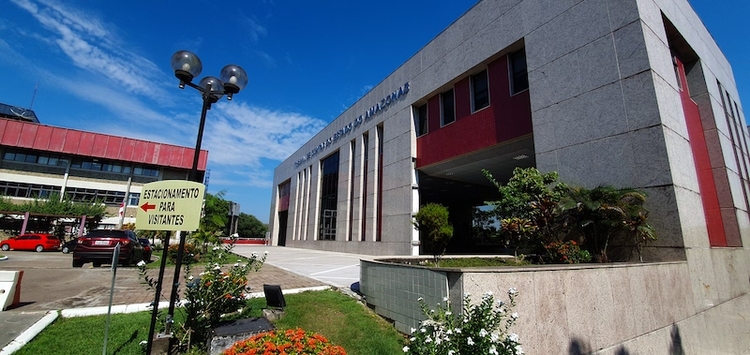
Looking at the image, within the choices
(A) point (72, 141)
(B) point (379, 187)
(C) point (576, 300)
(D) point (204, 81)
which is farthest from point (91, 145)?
(C) point (576, 300)

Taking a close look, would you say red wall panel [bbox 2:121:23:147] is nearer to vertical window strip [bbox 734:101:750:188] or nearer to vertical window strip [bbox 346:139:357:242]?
vertical window strip [bbox 346:139:357:242]

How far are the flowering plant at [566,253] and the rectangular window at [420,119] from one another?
11.0 meters

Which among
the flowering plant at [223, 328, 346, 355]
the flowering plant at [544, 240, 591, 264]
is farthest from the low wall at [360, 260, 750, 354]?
the flowering plant at [223, 328, 346, 355]

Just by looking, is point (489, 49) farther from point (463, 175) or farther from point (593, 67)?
point (463, 175)

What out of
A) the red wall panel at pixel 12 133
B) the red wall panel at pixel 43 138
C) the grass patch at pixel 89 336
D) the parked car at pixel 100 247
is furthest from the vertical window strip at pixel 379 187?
the red wall panel at pixel 12 133

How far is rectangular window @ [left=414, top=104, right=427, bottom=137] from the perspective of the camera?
17663mm

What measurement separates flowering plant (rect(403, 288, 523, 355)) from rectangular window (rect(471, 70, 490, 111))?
1160 cm

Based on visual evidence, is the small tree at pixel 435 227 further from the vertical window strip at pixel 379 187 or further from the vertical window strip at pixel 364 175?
the vertical window strip at pixel 364 175

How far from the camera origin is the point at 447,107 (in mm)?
16297

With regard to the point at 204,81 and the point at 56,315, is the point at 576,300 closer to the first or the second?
the point at 204,81

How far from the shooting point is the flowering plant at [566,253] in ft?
23.8

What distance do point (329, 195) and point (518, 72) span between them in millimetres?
18579

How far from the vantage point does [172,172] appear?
1702 inches

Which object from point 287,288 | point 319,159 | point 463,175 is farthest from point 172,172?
point 287,288
